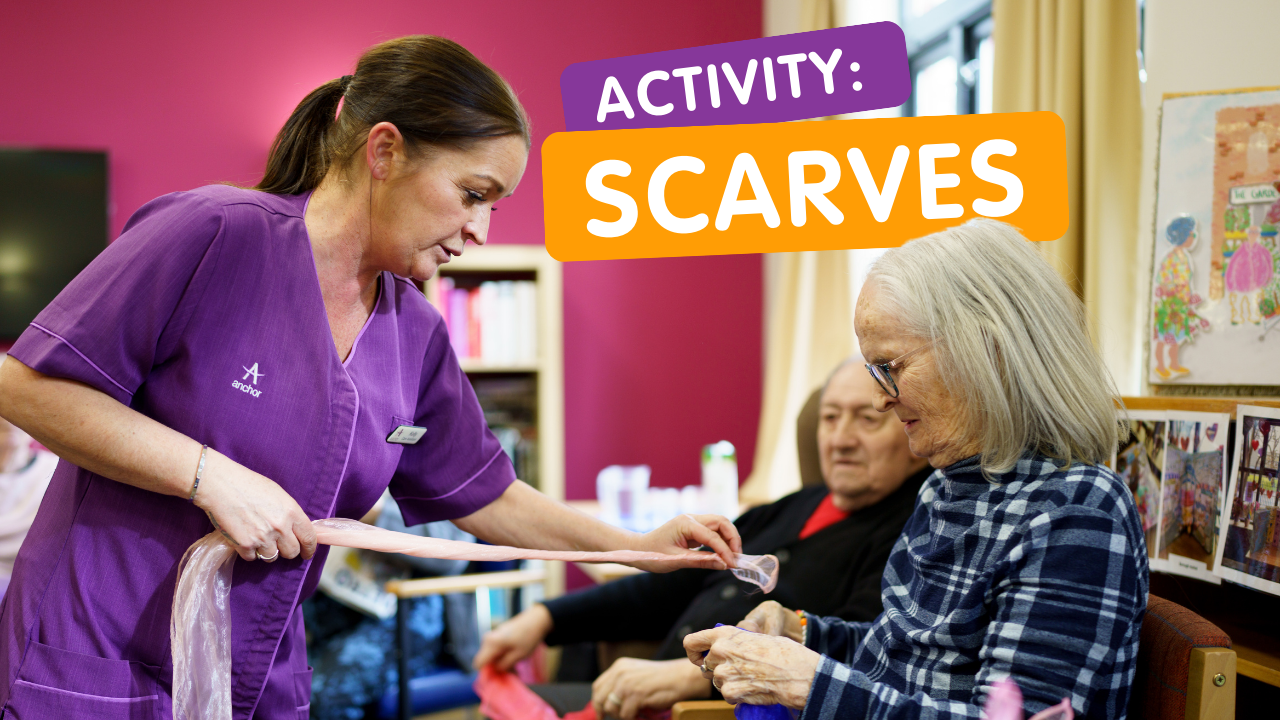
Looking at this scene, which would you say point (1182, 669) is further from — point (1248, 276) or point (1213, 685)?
point (1248, 276)

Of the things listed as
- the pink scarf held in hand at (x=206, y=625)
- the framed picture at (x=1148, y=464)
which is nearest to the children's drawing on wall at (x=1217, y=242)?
the framed picture at (x=1148, y=464)

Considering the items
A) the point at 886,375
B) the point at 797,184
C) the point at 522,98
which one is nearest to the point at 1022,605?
the point at 886,375

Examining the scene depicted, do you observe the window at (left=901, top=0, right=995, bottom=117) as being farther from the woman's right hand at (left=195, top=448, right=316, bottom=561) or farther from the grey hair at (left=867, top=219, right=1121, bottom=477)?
the woman's right hand at (left=195, top=448, right=316, bottom=561)

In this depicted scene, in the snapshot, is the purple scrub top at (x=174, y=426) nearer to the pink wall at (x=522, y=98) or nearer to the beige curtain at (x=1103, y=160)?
the beige curtain at (x=1103, y=160)

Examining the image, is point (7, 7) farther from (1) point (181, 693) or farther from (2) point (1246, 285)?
(2) point (1246, 285)

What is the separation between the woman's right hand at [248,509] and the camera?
41.3 inches

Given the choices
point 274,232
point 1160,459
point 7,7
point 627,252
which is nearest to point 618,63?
point 627,252

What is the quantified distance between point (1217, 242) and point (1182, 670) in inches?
36.2

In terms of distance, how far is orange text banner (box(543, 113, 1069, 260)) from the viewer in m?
1.66

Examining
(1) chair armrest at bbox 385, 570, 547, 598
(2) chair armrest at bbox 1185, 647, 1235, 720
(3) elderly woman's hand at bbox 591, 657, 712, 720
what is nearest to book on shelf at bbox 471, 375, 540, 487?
(1) chair armrest at bbox 385, 570, 547, 598

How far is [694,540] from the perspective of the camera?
1496mm

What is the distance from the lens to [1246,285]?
5.29 feet

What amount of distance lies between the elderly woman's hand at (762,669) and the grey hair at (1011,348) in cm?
37

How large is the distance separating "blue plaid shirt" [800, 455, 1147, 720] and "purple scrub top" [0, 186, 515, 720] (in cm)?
73
